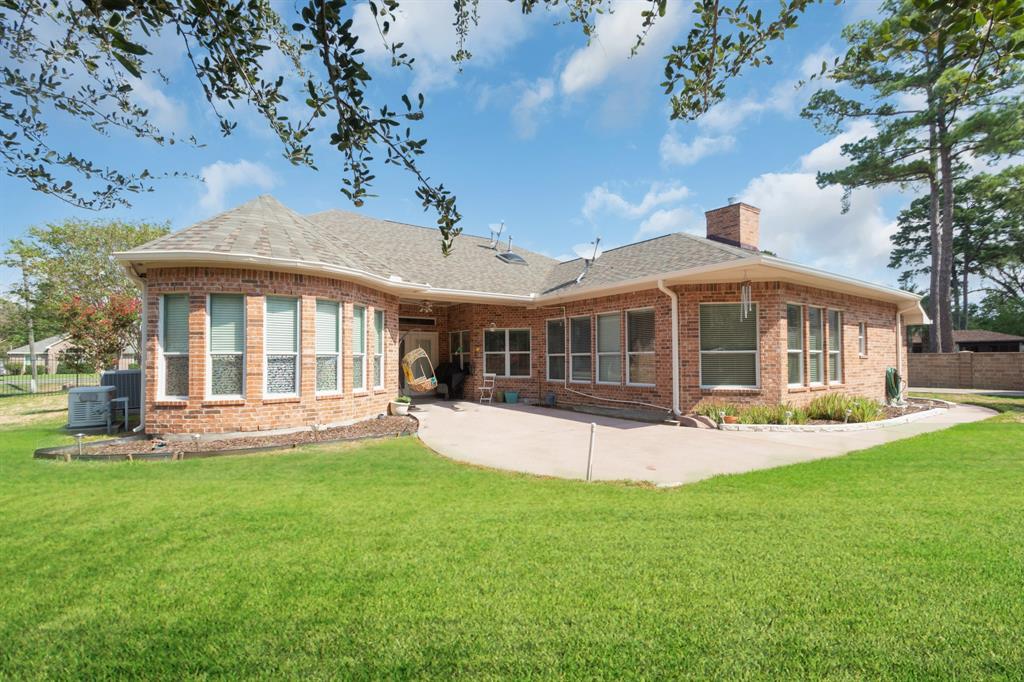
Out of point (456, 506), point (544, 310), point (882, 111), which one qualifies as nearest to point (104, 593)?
point (456, 506)

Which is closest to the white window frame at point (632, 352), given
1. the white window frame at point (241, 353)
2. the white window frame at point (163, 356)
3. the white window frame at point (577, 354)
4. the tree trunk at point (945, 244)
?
the white window frame at point (577, 354)

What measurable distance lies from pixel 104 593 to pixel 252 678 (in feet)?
5.42

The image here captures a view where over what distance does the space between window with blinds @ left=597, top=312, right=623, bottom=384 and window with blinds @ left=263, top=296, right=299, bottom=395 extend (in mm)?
7771

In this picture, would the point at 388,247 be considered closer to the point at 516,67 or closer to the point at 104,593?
the point at 516,67

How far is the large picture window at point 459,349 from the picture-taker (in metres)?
16.6

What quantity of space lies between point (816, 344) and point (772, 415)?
3.08 metres

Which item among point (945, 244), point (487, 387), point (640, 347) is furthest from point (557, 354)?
point (945, 244)

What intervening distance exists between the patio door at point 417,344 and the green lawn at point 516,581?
1124 cm

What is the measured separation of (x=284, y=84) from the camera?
9.59 feet

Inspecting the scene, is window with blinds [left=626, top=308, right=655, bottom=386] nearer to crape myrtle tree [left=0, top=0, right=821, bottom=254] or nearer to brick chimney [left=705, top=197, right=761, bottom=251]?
brick chimney [left=705, top=197, right=761, bottom=251]

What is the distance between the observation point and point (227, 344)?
29.9ft

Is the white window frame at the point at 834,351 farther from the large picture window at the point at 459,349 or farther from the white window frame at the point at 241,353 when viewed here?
the white window frame at the point at 241,353

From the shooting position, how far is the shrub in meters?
10.2

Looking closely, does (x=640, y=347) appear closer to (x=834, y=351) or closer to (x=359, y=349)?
(x=834, y=351)
